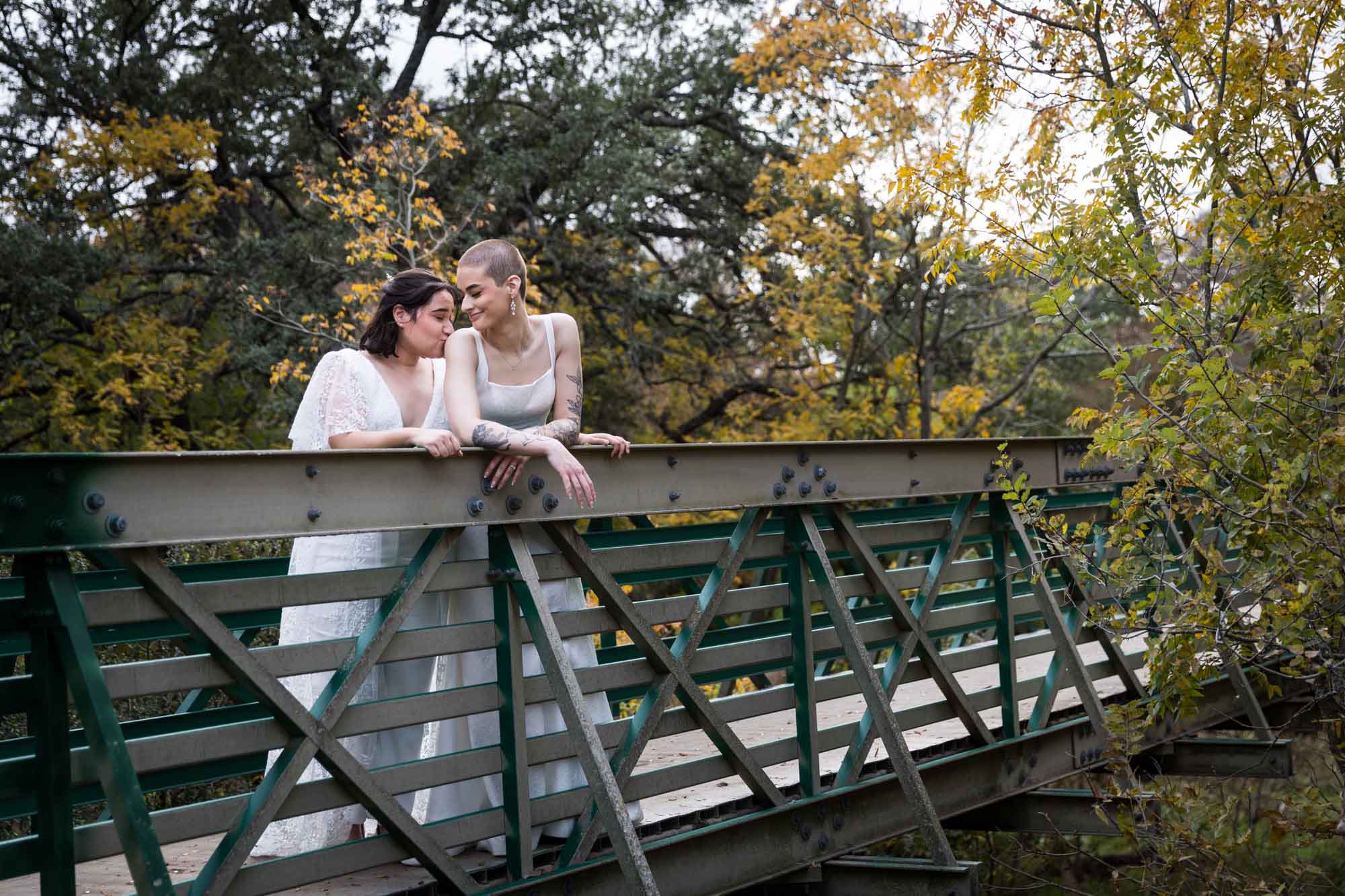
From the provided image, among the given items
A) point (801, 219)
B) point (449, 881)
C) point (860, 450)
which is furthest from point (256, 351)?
point (449, 881)

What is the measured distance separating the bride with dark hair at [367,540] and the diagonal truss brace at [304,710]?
1.86 feet

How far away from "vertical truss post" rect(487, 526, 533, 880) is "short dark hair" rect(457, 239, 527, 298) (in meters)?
0.89

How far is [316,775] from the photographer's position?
4.14 metres

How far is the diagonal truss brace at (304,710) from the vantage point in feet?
9.84

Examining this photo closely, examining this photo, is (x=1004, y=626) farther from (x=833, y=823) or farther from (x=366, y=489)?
(x=366, y=489)

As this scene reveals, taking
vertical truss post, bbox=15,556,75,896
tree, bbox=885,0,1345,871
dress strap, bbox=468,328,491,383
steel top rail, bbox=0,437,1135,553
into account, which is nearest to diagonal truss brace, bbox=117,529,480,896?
steel top rail, bbox=0,437,1135,553

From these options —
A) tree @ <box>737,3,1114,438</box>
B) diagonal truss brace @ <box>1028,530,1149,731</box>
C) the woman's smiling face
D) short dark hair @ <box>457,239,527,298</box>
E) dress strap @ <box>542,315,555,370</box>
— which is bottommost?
diagonal truss brace @ <box>1028,530,1149,731</box>

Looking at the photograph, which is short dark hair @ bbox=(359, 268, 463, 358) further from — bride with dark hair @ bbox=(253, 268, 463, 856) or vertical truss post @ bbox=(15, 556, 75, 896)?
vertical truss post @ bbox=(15, 556, 75, 896)

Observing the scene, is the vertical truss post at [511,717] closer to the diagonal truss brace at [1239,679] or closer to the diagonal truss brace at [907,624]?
the diagonal truss brace at [907,624]

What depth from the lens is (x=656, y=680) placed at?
4121mm

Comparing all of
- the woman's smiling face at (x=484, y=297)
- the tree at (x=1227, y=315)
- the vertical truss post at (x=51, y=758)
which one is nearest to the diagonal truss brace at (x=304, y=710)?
the vertical truss post at (x=51, y=758)

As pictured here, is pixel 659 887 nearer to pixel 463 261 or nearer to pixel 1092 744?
pixel 463 261

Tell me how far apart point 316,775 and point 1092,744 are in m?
3.59

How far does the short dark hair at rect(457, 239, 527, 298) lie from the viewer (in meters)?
4.14
